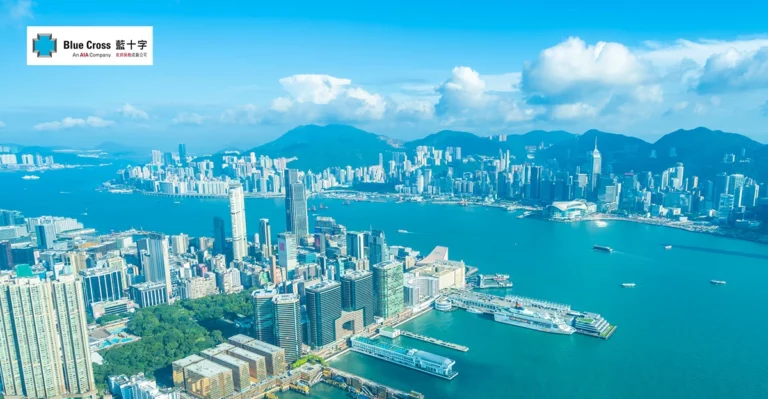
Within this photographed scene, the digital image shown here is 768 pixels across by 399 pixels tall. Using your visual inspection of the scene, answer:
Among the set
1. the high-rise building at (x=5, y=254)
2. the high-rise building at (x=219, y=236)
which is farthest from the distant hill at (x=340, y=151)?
the high-rise building at (x=5, y=254)

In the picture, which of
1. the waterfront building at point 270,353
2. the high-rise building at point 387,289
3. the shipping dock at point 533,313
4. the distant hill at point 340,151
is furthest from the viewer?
the distant hill at point 340,151

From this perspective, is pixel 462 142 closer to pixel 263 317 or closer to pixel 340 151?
pixel 340 151

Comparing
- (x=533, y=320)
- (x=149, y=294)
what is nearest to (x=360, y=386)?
(x=533, y=320)

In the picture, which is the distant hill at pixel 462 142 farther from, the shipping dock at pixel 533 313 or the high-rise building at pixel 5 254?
the high-rise building at pixel 5 254

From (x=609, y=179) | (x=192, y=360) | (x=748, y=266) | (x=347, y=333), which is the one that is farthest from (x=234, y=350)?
(x=609, y=179)

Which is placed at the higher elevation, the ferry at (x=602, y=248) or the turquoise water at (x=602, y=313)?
the ferry at (x=602, y=248)

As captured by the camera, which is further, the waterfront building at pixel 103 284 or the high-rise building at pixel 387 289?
the waterfront building at pixel 103 284

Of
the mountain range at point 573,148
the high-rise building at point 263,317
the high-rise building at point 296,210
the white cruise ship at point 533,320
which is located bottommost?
the white cruise ship at point 533,320

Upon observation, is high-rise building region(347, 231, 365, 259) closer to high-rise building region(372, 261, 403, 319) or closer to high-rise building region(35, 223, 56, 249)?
high-rise building region(372, 261, 403, 319)
